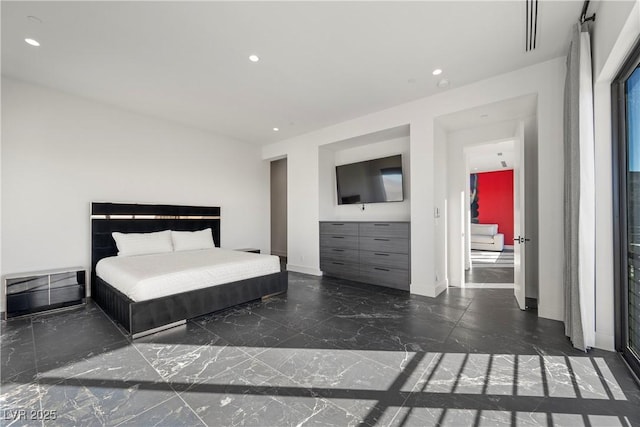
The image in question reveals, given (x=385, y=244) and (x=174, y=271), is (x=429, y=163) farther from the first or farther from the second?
(x=174, y=271)

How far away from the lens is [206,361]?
2090mm

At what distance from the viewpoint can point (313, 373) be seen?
1.93m

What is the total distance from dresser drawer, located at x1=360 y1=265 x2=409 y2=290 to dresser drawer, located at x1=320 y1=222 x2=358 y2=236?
630 millimetres

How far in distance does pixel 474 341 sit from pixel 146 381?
8.75ft

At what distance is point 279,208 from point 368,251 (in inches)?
152

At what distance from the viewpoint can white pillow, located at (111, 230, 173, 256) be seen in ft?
12.7

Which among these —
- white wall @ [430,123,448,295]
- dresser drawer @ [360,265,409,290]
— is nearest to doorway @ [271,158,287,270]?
dresser drawer @ [360,265,409,290]

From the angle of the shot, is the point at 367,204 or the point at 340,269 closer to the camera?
the point at 340,269

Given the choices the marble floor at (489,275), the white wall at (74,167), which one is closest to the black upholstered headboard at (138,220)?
the white wall at (74,167)

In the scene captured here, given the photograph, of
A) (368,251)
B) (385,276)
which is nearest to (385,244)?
(368,251)

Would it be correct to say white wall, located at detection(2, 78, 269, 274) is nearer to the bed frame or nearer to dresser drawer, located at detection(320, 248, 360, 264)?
the bed frame

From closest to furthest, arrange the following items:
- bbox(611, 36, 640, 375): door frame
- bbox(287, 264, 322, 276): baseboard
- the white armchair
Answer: bbox(611, 36, 640, 375): door frame < bbox(287, 264, 322, 276): baseboard < the white armchair

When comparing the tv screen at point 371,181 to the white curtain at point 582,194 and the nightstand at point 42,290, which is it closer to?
the white curtain at point 582,194

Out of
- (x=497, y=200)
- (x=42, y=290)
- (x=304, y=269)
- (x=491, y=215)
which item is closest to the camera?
(x=42, y=290)
